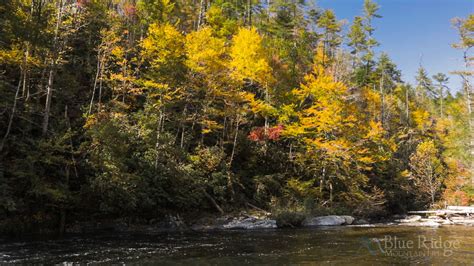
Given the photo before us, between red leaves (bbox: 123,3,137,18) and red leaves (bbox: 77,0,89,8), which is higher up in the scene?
red leaves (bbox: 123,3,137,18)

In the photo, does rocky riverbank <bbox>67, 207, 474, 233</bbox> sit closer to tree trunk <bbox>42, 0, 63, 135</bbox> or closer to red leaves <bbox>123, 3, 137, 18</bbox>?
tree trunk <bbox>42, 0, 63, 135</bbox>

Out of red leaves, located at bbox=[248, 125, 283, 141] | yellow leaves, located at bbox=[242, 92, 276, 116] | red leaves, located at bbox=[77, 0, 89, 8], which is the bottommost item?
red leaves, located at bbox=[248, 125, 283, 141]

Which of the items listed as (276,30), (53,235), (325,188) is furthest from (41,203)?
(276,30)

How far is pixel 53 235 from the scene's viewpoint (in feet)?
56.5

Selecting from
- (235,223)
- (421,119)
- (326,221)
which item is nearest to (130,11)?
(235,223)

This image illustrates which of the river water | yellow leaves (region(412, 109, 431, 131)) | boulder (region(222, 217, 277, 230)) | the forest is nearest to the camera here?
the river water

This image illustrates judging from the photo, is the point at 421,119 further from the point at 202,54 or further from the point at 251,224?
the point at 251,224

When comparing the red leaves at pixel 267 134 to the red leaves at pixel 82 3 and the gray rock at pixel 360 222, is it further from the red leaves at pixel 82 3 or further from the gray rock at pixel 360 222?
the red leaves at pixel 82 3

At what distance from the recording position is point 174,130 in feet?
88.8

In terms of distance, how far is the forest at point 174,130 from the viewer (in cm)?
1841

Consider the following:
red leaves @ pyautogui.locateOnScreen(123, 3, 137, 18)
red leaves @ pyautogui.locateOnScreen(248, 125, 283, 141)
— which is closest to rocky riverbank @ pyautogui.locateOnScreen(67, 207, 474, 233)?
red leaves @ pyautogui.locateOnScreen(248, 125, 283, 141)

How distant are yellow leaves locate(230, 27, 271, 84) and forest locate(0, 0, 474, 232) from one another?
101 mm

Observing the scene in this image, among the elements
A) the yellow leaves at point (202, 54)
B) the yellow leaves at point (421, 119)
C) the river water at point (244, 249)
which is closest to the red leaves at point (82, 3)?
the yellow leaves at point (202, 54)

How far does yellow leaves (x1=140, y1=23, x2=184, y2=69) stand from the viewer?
24.1m
